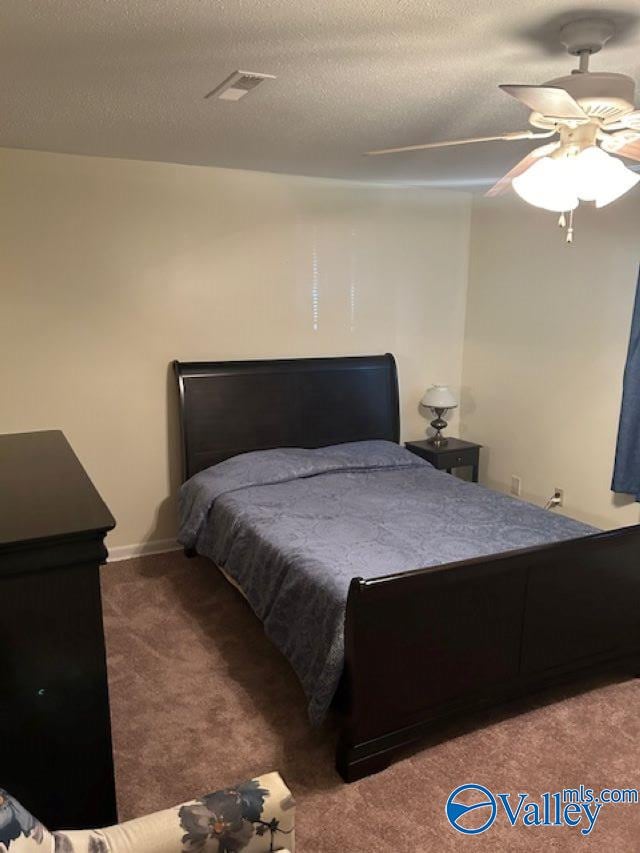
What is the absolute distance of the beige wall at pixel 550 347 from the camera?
366cm

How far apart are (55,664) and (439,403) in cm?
332

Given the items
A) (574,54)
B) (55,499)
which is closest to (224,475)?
(55,499)

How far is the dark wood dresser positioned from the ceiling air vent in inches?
57.4

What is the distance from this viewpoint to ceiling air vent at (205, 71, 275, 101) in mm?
2113

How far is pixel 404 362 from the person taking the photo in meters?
4.66

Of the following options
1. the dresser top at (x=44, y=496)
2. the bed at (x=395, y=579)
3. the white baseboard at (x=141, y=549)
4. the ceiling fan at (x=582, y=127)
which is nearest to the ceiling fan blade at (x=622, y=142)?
the ceiling fan at (x=582, y=127)

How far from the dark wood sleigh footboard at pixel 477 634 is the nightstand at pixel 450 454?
1.86 meters

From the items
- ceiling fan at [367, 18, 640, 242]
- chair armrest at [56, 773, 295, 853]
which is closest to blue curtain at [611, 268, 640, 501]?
ceiling fan at [367, 18, 640, 242]

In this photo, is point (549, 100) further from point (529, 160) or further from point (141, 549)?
point (141, 549)

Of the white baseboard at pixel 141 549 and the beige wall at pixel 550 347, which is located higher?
the beige wall at pixel 550 347

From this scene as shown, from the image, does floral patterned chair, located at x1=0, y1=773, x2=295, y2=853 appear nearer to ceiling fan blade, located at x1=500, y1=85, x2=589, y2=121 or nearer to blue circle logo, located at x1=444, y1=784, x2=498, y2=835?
blue circle logo, located at x1=444, y1=784, x2=498, y2=835

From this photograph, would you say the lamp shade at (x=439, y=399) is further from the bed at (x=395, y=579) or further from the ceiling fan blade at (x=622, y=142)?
the ceiling fan blade at (x=622, y=142)

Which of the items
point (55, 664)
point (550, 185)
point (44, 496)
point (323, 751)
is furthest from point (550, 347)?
point (55, 664)

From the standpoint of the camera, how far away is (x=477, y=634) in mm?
2324
